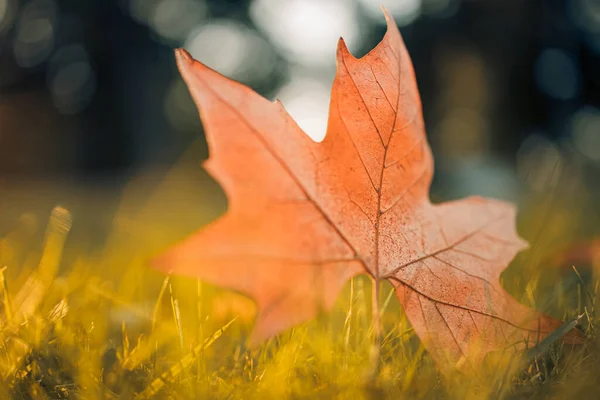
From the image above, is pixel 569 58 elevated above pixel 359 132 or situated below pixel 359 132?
above

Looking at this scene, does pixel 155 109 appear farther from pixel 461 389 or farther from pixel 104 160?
pixel 461 389

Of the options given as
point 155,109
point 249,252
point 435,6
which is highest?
point 435,6

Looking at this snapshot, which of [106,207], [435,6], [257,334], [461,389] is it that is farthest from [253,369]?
[435,6]

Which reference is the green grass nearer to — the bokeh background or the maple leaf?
the maple leaf

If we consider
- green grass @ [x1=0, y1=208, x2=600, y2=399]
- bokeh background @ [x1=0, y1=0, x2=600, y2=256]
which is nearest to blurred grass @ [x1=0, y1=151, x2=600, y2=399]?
green grass @ [x1=0, y1=208, x2=600, y2=399]

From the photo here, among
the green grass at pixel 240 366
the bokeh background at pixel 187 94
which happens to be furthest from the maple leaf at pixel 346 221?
the bokeh background at pixel 187 94
